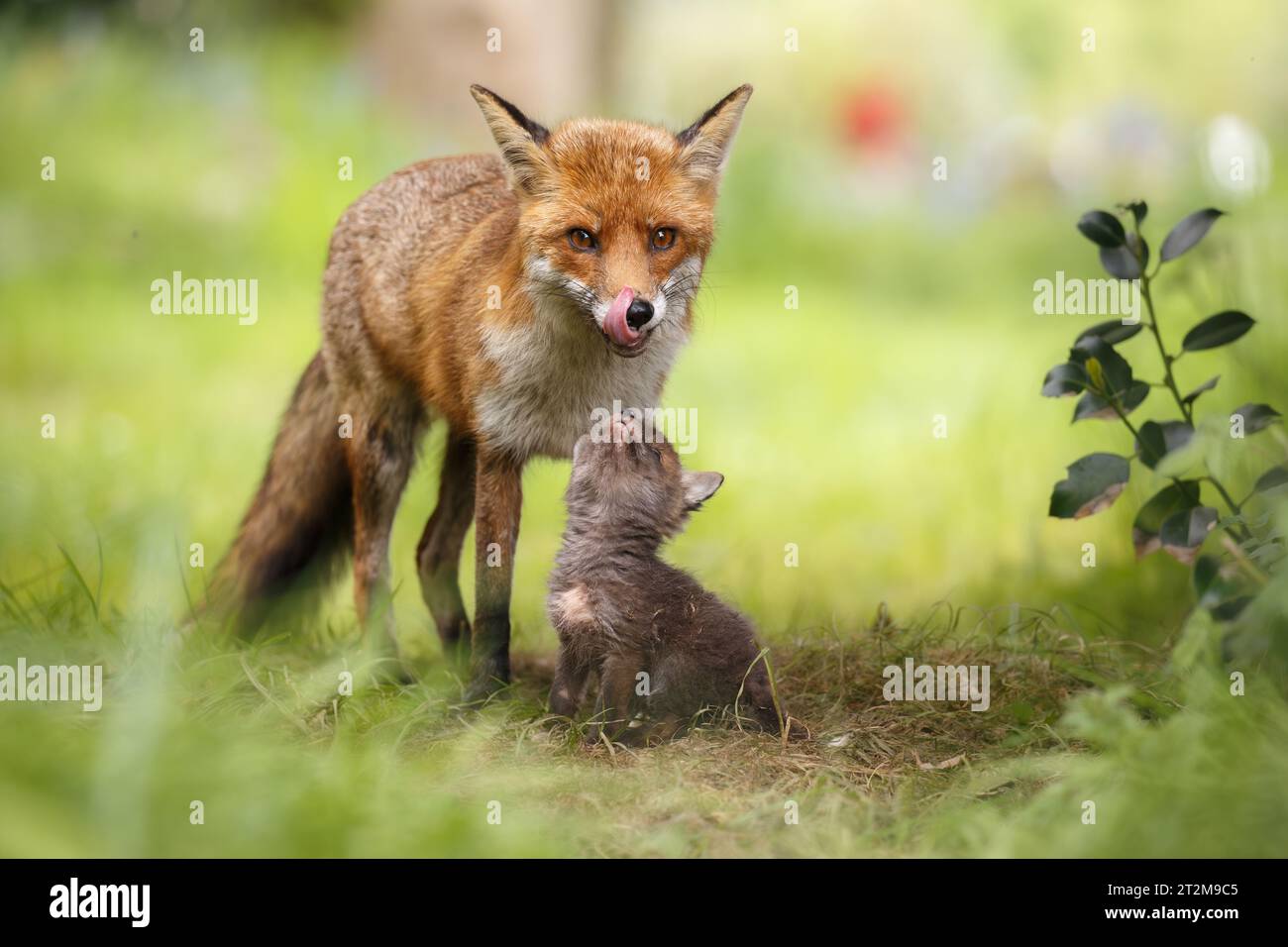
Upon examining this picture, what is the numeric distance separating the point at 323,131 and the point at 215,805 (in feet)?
37.2

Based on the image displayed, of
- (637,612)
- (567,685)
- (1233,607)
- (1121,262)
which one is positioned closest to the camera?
(1233,607)

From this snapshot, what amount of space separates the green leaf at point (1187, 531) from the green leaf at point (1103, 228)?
1.06m

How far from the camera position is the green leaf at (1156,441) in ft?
16.9

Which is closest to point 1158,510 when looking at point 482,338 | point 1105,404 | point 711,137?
point 1105,404

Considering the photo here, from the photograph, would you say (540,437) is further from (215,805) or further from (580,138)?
(215,805)

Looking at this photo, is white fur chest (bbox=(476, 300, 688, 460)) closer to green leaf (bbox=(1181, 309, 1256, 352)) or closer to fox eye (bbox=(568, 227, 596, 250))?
fox eye (bbox=(568, 227, 596, 250))

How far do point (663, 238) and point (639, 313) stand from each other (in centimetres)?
47

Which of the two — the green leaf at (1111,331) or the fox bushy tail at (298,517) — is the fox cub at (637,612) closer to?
the green leaf at (1111,331)

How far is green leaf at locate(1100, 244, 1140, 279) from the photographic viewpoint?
5.23m

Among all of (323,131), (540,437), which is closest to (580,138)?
(540,437)

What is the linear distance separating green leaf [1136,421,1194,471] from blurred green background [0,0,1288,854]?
2.43 feet

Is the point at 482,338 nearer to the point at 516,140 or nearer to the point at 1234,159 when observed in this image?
the point at 516,140

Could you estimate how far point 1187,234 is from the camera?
511 centimetres

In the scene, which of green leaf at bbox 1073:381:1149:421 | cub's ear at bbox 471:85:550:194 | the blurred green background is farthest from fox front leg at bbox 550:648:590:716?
green leaf at bbox 1073:381:1149:421
